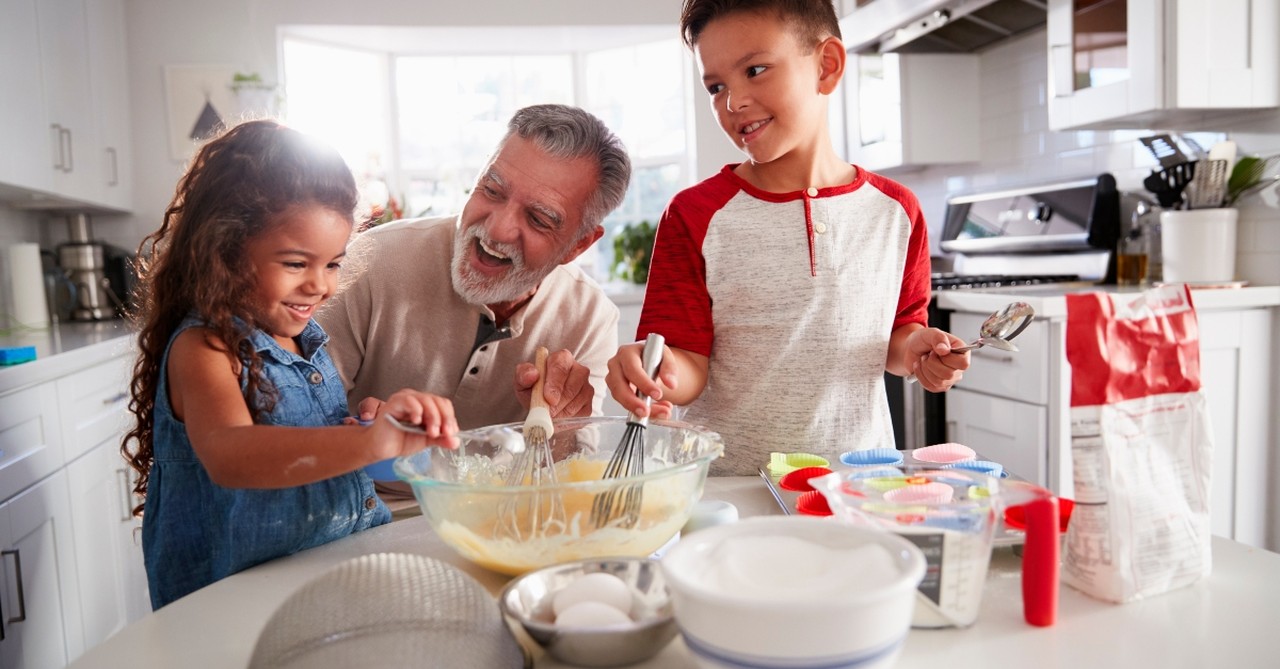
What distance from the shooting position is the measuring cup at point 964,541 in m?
0.65

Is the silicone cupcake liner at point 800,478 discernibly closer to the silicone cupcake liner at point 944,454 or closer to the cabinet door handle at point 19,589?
the silicone cupcake liner at point 944,454

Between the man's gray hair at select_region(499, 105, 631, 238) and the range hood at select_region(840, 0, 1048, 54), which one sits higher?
the range hood at select_region(840, 0, 1048, 54)

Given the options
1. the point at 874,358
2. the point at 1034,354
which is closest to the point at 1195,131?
the point at 1034,354

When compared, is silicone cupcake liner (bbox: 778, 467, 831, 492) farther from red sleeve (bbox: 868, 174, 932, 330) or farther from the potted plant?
the potted plant

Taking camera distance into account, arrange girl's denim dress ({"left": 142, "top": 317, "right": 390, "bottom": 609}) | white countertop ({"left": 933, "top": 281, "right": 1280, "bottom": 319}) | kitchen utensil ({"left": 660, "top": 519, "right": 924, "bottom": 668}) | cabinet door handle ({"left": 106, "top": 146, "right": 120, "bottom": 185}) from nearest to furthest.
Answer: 1. kitchen utensil ({"left": 660, "top": 519, "right": 924, "bottom": 668})
2. girl's denim dress ({"left": 142, "top": 317, "right": 390, "bottom": 609})
3. white countertop ({"left": 933, "top": 281, "right": 1280, "bottom": 319})
4. cabinet door handle ({"left": 106, "top": 146, "right": 120, "bottom": 185})

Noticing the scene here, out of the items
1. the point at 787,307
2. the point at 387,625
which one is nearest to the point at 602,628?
the point at 387,625

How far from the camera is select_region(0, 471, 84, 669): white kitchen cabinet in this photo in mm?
1833

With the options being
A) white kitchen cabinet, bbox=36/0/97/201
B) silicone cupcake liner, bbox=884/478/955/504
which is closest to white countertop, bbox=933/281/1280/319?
silicone cupcake liner, bbox=884/478/955/504

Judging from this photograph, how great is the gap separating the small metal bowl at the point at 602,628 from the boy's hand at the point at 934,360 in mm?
629

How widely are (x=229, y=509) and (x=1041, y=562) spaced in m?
0.83

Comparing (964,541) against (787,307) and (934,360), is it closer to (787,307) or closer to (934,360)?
(934,360)

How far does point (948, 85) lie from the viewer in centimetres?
329

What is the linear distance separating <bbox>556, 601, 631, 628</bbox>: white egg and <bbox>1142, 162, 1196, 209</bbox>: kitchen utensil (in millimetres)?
2248

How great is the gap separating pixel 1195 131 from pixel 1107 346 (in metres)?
2.13
